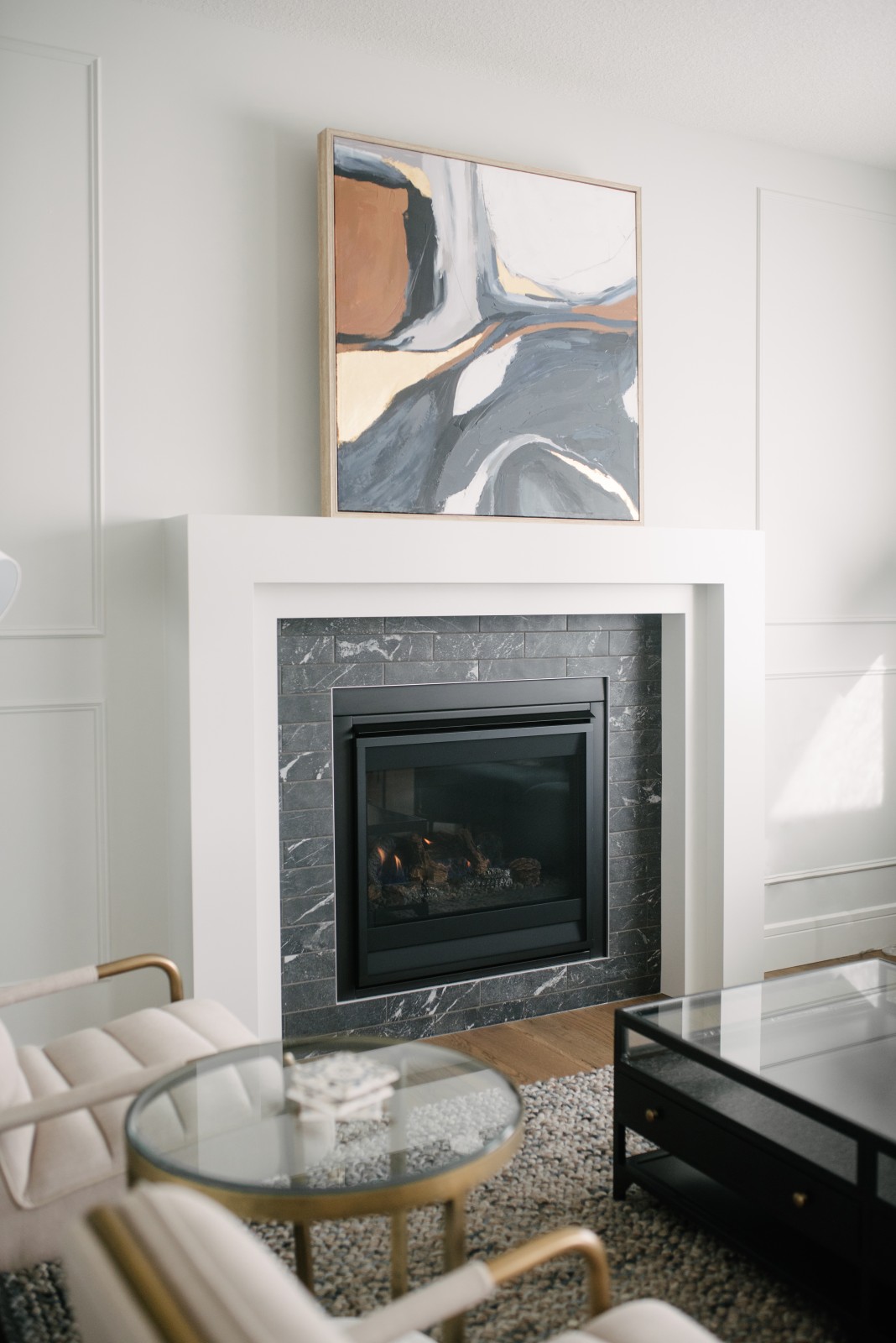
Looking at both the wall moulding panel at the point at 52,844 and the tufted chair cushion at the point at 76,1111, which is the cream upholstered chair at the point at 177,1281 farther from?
the wall moulding panel at the point at 52,844

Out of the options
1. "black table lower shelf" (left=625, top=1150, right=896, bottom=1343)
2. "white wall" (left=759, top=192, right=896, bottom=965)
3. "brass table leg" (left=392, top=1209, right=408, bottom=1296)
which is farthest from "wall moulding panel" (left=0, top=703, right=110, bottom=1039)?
"white wall" (left=759, top=192, right=896, bottom=965)

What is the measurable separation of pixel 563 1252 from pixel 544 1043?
1976mm

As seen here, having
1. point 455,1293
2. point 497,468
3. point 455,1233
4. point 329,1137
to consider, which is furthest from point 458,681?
point 455,1293

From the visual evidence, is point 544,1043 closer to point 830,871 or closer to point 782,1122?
point 782,1122

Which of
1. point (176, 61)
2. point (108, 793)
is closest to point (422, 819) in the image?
point (108, 793)

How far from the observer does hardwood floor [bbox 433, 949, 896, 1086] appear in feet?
10.3

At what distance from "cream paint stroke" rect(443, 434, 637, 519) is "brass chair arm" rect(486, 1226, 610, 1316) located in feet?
→ 7.27

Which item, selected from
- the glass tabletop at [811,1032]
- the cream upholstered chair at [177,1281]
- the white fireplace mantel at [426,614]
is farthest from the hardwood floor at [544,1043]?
the cream upholstered chair at [177,1281]

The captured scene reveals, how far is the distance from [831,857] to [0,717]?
3.00 m

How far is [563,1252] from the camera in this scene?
1406mm

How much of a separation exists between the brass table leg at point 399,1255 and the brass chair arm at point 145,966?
2.59ft

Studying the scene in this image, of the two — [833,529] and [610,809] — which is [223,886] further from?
[833,529]

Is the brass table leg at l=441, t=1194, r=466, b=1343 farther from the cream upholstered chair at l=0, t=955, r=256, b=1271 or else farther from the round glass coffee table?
the cream upholstered chair at l=0, t=955, r=256, b=1271

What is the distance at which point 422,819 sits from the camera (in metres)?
3.49
